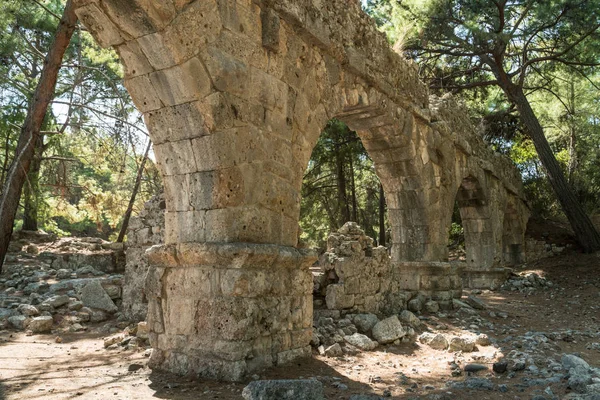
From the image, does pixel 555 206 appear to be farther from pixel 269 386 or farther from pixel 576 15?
pixel 269 386

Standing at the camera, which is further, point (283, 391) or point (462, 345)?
point (462, 345)

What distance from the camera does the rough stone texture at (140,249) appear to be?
6.59 m

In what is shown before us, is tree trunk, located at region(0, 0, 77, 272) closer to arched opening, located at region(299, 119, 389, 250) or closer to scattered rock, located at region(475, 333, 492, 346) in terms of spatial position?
scattered rock, located at region(475, 333, 492, 346)

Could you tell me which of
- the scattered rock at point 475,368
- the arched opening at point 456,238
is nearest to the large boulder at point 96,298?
→ the scattered rock at point 475,368

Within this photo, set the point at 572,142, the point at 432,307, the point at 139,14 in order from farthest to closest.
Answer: the point at 572,142
the point at 432,307
the point at 139,14

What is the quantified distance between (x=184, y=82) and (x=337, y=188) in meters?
12.7

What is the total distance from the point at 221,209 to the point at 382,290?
3.66 metres

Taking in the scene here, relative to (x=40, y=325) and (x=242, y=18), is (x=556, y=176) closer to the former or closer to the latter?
(x=242, y=18)

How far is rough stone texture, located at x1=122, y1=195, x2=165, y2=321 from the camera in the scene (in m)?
6.59

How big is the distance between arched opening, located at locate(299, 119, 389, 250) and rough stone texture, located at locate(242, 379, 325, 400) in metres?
10.7

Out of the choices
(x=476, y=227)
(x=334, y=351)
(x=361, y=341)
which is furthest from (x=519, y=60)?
(x=334, y=351)

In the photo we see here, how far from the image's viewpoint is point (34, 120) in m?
8.27

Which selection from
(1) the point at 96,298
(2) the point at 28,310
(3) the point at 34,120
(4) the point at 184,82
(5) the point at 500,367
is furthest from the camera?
(3) the point at 34,120

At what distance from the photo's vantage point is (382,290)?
7.10 meters
